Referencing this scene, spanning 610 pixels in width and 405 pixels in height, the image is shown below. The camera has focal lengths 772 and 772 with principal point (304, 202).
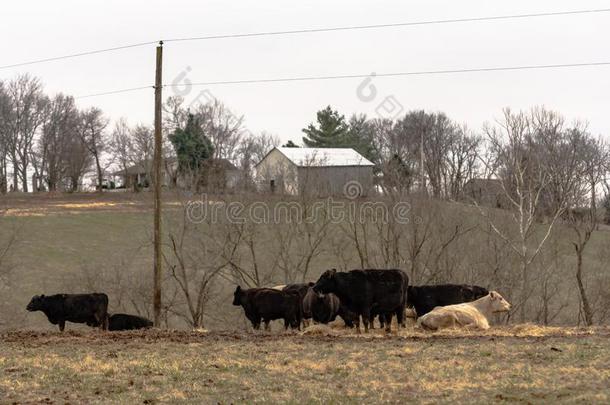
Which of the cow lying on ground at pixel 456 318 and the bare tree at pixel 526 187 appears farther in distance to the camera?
Answer: the bare tree at pixel 526 187

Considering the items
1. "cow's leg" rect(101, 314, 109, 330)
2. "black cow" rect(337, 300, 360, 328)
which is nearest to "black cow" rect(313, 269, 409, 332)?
"black cow" rect(337, 300, 360, 328)

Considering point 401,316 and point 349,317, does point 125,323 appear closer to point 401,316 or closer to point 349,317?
point 349,317

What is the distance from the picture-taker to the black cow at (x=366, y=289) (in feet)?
73.4

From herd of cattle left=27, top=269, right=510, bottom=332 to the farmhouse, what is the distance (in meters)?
24.6

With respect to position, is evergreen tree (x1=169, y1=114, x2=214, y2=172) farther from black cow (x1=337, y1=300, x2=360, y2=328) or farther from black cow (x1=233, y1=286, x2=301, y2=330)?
black cow (x1=337, y1=300, x2=360, y2=328)

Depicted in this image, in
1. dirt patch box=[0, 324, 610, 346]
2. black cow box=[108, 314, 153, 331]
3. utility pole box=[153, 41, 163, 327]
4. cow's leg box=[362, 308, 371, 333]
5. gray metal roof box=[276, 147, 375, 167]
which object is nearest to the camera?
dirt patch box=[0, 324, 610, 346]

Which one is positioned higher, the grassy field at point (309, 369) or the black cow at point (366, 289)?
the black cow at point (366, 289)

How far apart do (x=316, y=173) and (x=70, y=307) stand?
29.2 m

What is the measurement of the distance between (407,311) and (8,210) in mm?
52891

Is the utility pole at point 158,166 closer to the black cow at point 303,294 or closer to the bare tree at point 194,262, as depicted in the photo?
the black cow at point 303,294

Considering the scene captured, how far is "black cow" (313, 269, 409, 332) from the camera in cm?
2238

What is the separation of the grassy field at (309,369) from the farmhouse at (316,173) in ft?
110

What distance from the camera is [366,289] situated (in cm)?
2234

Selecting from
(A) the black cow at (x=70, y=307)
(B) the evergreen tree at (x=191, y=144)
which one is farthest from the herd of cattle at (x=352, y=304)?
(B) the evergreen tree at (x=191, y=144)
